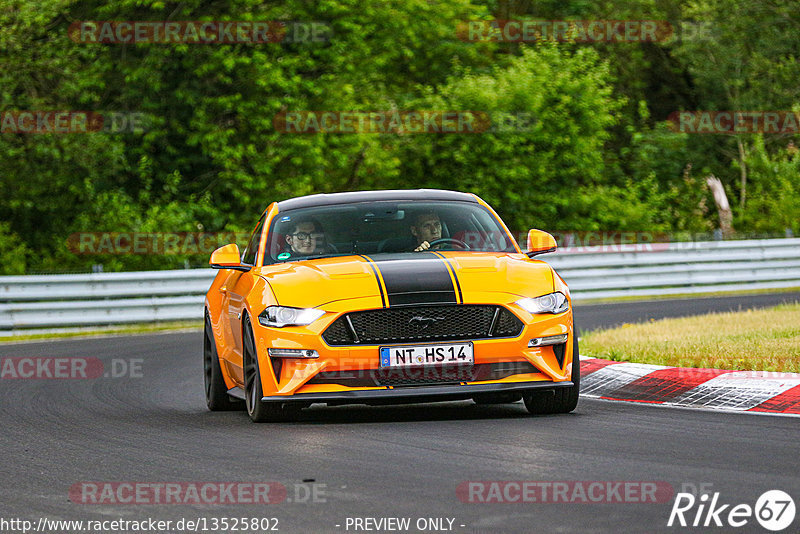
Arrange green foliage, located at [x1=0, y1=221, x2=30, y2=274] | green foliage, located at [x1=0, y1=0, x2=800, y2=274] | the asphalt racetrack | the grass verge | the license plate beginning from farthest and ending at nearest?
green foliage, located at [x1=0, y1=0, x2=800, y2=274]
green foliage, located at [x1=0, y1=221, x2=30, y2=274]
the grass verge
the license plate
the asphalt racetrack

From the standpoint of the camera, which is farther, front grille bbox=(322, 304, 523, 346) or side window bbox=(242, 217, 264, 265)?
side window bbox=(242, 217, 264, 265)

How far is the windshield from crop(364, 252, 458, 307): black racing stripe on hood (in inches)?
26.8

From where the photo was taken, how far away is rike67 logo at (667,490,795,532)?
5.37m

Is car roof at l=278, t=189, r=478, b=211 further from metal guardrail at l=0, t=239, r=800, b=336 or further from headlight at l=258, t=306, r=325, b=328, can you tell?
metal guardrail at l=0, t=239, r=800, b=336

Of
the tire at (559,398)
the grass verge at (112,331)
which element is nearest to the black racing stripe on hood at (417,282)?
the tire at (559,398)

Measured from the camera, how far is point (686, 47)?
44.5 meters

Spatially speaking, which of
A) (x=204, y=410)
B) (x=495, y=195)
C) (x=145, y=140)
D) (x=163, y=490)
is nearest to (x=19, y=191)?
(x=145, y=140)

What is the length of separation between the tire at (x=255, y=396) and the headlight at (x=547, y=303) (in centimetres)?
162

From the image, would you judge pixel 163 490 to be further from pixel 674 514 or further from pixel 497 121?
pixel 497 121

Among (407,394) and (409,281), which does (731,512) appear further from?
(409,281)

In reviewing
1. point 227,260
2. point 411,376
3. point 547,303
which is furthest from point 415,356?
point 227,260

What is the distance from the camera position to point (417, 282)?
888 centimetres

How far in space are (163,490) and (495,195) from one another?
2810 centimetres

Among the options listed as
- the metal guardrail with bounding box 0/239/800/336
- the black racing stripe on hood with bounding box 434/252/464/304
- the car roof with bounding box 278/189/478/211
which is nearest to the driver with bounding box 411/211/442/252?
the car roof with bounding box 278/189/478/211
